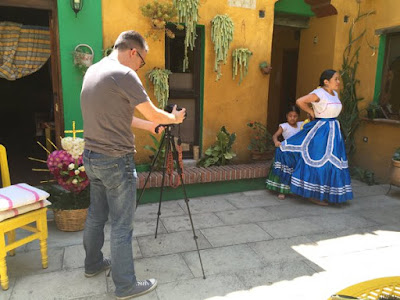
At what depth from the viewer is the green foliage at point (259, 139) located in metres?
5.34

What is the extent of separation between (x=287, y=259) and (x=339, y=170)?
183 centimetres

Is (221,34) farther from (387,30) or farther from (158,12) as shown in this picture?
(387,30)

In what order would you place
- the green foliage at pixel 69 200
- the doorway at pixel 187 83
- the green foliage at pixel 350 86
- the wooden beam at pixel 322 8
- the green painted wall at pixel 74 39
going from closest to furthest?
the green foliage at pixel 69 200 < the green painted wall at pixel 74 39 < the doorway at pixel 187 83 < the wooden beam at pixel 322 8 < the green foliage at pixel 350 86

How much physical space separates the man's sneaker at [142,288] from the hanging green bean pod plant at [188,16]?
3277 mm

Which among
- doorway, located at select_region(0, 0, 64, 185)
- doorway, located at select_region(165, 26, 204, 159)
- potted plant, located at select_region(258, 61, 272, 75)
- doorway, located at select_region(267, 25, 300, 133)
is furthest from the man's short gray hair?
doorway, located at select_region(267, 25, 300, 133)

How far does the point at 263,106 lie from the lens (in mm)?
5508

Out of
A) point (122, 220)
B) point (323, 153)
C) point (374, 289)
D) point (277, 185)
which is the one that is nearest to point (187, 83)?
point (277, 185)

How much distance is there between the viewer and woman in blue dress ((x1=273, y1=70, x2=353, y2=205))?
4.38 meters

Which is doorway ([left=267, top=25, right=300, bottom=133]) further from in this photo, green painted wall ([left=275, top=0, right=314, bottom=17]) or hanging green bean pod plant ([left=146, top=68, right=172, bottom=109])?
hanging green bean pod plant ([left=146, top=68, right=172, bottom=109])

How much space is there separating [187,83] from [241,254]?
114 inches

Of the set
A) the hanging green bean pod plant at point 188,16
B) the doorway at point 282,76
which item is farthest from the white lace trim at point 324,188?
the doorway at point 282,76

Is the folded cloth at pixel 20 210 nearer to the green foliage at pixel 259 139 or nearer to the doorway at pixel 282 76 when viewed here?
the green foliage at pixel 259 139

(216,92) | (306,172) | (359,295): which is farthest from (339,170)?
(359,295)

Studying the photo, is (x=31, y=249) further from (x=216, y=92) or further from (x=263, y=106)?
(x=263, y=106)
